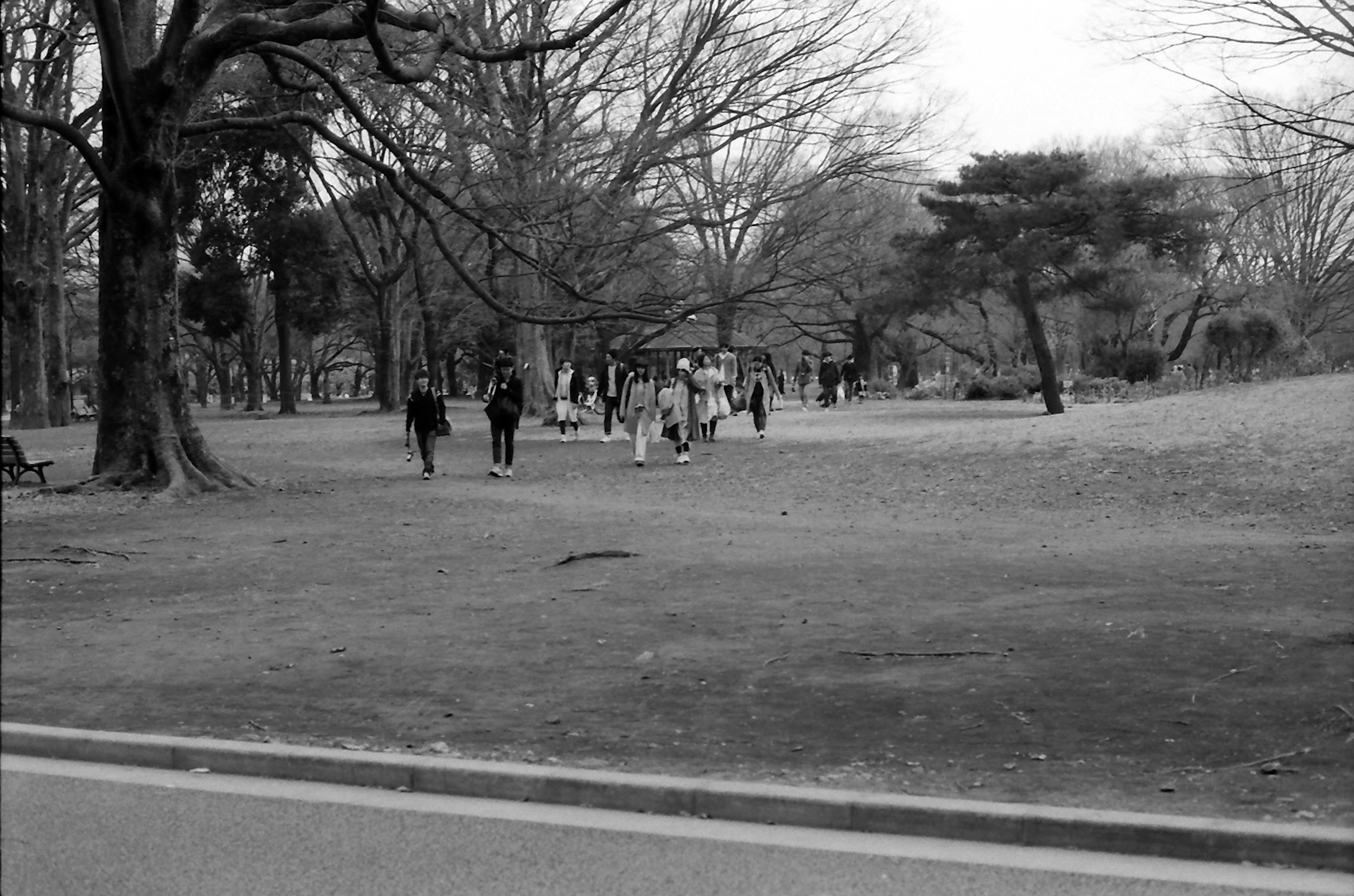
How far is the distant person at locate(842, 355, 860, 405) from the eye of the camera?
5659cm

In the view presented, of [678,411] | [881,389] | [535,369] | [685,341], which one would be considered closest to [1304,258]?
[881,389]

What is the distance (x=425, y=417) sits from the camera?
23.7 m

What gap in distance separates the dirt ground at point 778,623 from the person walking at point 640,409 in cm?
348

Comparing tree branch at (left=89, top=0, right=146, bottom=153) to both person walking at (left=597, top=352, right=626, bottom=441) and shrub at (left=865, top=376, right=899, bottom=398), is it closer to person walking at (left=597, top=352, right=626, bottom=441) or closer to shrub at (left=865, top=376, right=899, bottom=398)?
person walking at (left=597, top=352, right=626, bottom=441)

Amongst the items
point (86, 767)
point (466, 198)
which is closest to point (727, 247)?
point (466, 198)

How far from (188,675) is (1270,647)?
22.6ft

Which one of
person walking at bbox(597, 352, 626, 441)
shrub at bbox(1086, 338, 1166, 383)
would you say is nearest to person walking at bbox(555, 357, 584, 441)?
person walking at bbox(597, 352, 626, 441)

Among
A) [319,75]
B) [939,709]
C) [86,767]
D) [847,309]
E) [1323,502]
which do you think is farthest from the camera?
[847,309]

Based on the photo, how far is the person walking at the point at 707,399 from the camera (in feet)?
99.2

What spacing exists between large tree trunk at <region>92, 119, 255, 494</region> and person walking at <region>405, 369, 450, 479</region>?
416 cm

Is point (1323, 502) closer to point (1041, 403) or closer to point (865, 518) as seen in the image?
point (865, 518)

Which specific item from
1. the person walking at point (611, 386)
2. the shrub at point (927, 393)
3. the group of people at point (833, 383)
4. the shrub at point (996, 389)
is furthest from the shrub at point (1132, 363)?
the person walking at point (611, 386)

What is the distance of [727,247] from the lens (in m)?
45.5

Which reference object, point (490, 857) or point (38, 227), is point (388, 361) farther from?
point (490, 857)
